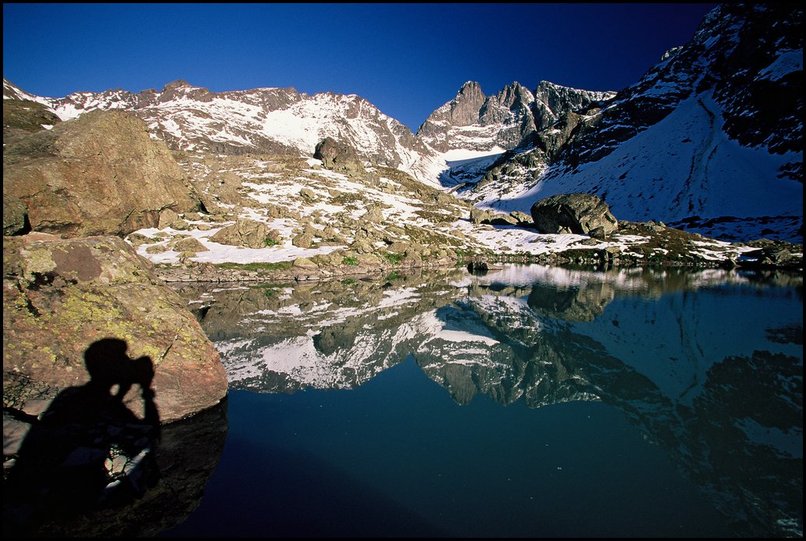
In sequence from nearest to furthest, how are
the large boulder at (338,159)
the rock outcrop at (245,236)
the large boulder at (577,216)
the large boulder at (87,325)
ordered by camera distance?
1. the large boulder at (87,325)
2. the rock outcrop at (245,236)
3. the large boulder at (577,216)
4. the large boulder at (338,159)

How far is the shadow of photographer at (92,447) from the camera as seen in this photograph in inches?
303

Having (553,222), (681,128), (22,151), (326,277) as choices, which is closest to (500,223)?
(553,222)

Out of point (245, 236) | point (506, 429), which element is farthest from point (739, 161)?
point (506, 429)

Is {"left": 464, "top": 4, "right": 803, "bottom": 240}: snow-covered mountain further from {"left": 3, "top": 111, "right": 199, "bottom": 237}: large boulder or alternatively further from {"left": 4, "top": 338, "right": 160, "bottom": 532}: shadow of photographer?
{"left": 4, "top": 338, "right": 160, "bottom": 532}: shadow of photographer

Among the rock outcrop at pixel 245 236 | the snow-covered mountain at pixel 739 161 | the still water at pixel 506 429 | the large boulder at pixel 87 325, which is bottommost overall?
the still water at pixel 506 429

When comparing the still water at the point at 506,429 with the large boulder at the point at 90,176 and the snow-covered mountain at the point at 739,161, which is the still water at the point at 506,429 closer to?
the large boulder at the point at 90,176

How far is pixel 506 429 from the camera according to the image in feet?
39.7

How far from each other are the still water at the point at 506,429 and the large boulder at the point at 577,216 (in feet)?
249

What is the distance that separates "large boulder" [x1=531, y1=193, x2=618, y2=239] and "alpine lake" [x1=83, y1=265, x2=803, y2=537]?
252 ft

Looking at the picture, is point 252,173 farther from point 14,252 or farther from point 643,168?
Result: point 643,168

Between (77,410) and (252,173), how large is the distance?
422ft

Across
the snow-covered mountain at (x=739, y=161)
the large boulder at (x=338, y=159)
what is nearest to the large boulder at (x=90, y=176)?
the large boulder at (x=338, y=159)

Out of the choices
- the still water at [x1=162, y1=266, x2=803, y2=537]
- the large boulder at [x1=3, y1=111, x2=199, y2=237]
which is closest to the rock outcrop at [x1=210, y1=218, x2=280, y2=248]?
Answer: the large boulder at [x1=3, y1=111, x2=199, y2=237]

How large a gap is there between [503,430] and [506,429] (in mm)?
127
